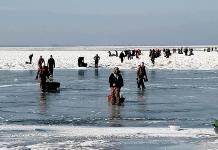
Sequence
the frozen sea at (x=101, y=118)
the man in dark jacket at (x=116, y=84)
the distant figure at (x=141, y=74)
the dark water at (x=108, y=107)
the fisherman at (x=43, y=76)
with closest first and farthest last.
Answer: the frozen sea at (x=101, y=118) < the dark water at (x=108, y=107) < the man in dark jacket at (x=116, y=84) < the fisherman at (x=43, y=76) < the distant figure at (x=141, y=74)

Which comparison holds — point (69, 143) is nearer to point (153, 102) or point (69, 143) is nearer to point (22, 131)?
point (22, 131)

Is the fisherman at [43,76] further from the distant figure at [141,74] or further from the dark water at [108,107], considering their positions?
the distant figure at [141,74]

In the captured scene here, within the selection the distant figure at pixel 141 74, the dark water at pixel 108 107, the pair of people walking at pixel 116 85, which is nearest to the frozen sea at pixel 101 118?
the dark water at pixel 108 107

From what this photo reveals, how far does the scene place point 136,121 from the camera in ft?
57.4

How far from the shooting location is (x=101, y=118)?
18234mm

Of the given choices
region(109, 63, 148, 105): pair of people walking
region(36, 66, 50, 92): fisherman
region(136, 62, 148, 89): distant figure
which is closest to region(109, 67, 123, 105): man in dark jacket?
region(109, 63, 148, 105): pair of people walking

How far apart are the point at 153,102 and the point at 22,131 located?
360 inches

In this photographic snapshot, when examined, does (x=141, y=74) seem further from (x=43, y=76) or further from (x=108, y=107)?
(x=108, y=107)

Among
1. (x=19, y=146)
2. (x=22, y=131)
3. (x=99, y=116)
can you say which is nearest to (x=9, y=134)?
(x=22, y=131)

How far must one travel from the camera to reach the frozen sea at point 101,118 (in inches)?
526

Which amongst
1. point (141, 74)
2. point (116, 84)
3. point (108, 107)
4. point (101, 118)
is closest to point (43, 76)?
point (141, 74)

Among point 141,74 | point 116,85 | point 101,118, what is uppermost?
point 141,74

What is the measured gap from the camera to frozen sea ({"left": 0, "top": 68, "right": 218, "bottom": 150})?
1337 cm

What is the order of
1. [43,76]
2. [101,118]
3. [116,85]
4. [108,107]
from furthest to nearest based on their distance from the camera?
[43,76] → [116,85] → [108,107] → [101,118]
